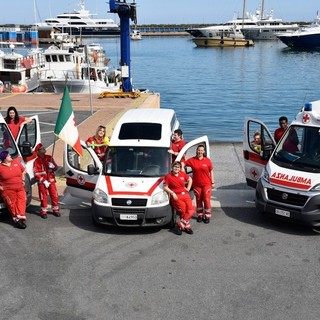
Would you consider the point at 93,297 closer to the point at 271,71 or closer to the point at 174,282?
the point at 174,282

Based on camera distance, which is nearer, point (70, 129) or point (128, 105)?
point (70, 129)

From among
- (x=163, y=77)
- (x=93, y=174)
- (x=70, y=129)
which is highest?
(x=70, y=129)

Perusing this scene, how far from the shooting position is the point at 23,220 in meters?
10.4

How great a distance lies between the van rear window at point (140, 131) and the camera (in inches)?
450

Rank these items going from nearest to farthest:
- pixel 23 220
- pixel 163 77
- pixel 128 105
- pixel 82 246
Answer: pixel 82 246
pixel 23 220
pixel 128 105
pixel 163 77

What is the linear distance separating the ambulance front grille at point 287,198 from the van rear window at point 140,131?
110 inches

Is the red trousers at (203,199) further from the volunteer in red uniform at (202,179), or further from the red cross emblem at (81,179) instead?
the red cross emblem at (81,179)

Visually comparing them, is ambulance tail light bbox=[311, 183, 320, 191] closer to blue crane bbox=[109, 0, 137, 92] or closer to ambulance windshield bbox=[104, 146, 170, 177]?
ambulance windshield bbox=[104, 146, 170, 177]

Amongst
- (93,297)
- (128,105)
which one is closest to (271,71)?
(128,105)

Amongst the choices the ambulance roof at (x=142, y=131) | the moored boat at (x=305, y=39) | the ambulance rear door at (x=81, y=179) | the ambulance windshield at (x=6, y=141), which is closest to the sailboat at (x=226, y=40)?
the moored boat at (x=305, y=39)

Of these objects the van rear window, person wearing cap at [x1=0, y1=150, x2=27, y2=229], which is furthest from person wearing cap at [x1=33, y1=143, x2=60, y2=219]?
the van rear window

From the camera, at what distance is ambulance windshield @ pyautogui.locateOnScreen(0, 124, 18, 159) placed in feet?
37.3

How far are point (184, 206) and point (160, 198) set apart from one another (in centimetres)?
49

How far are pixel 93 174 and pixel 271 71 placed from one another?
59.9 metres
